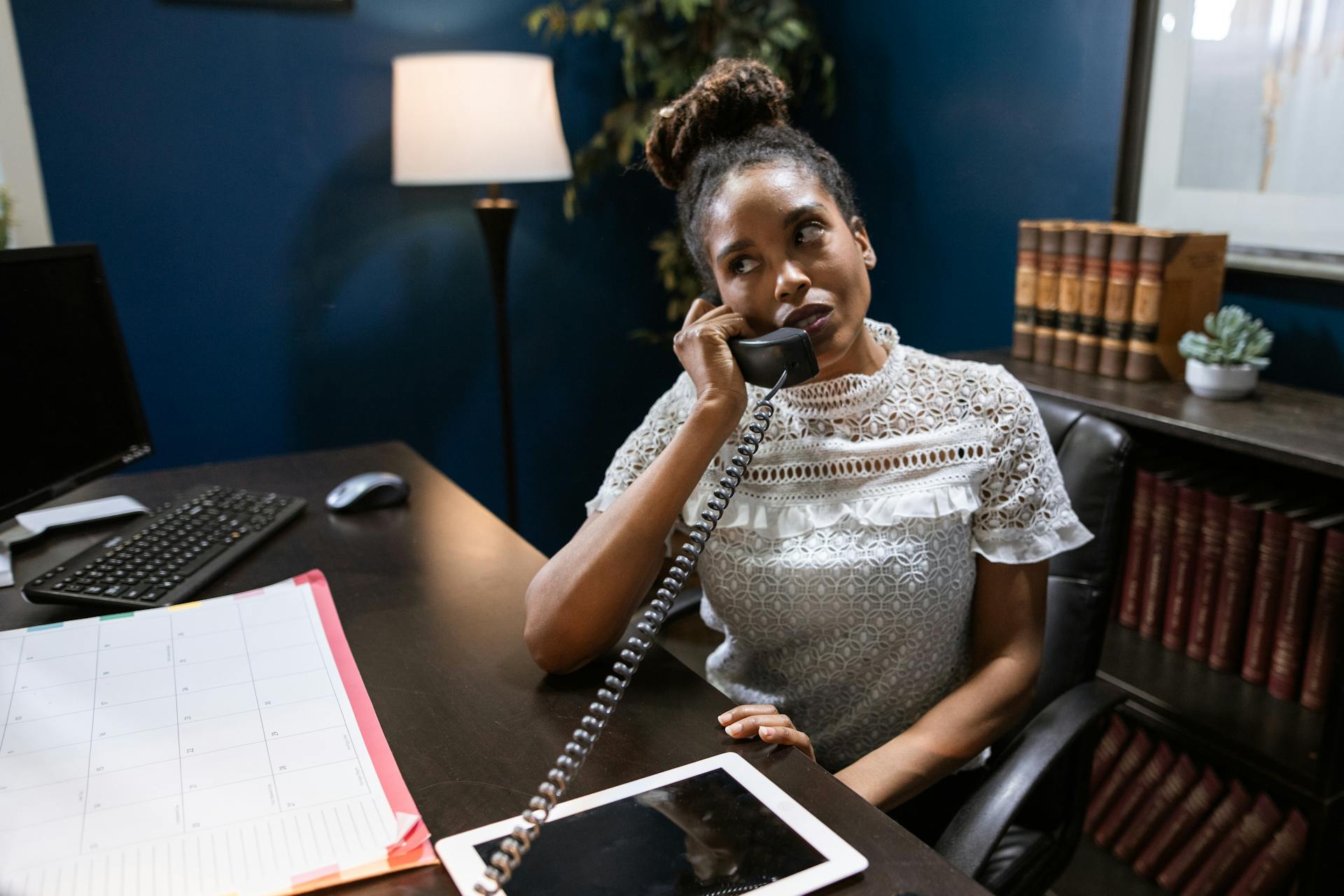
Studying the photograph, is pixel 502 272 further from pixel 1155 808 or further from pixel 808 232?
pixel 1155 808

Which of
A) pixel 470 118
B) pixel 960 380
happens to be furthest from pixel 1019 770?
pixel 470 118

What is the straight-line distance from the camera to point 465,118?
89.0 inches

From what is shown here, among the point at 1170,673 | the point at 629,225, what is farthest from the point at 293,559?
the point at 629,225

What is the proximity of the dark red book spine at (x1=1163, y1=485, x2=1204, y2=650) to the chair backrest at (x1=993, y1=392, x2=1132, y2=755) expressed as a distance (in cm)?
51

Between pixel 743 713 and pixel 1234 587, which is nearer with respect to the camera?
pixel 743 713

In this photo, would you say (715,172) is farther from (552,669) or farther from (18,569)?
(18,569)

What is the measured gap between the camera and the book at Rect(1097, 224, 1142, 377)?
1805 mm

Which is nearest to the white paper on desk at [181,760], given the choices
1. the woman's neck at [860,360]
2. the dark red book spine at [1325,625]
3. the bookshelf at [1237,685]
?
the woman's neck at [860,360]

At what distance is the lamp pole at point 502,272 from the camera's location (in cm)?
248

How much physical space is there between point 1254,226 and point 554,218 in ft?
6.09

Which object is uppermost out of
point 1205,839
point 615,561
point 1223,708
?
point 615,561

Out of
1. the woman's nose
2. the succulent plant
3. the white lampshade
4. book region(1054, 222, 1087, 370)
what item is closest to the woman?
the woman's nose

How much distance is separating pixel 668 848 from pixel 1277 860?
54.1 inches

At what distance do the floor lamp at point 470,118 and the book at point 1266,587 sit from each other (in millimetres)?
1690
